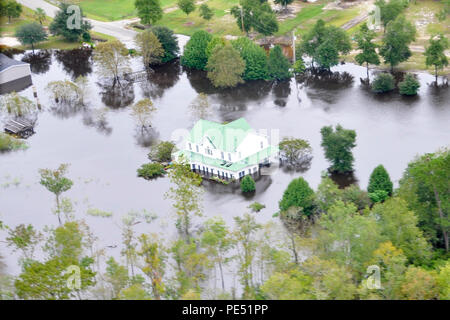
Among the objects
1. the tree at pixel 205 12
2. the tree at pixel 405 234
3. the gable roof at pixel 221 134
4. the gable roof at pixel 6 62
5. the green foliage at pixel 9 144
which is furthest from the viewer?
→ the tree at pixel 205 12

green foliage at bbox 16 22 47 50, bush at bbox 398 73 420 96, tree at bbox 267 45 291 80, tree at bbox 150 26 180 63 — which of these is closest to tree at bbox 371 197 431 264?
bush at bbox 398 73 420 96

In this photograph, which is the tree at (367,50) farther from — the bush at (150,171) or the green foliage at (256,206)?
the green foliage at (256,206)

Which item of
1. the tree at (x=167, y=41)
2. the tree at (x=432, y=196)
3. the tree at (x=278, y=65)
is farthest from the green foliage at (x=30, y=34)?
the tree at (x=432, y=196)

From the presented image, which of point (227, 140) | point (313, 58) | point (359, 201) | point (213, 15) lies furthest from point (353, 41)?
point (359, 201)

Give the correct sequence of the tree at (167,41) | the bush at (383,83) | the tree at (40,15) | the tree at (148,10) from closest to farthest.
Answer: the bush at (383,83) → the tree at (167,41) → the tree at (148,10) → the tree at (40,15)

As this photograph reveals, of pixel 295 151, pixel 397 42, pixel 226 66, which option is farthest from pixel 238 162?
pixel 397 42

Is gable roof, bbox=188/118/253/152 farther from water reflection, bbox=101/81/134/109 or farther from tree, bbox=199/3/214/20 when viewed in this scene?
tree, bbox=199/3/214/20

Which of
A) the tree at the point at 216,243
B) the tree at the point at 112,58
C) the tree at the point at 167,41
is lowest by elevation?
the tree at the point at 216,243
